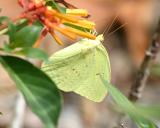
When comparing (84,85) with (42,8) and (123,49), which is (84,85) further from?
(123,49)

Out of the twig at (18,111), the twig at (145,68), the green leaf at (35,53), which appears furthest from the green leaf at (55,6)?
the twig at (18,111)

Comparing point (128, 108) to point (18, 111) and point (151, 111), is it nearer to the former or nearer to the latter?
point (151, 111)

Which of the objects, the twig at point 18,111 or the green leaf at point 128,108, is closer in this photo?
the green leaf at point 128,108

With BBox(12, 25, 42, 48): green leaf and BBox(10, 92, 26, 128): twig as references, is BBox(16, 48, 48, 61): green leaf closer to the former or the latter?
BBox(12, 25, 42, 48): green leaf

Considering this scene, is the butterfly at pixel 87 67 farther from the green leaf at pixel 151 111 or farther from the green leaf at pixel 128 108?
the green leaf at pixel 151 111

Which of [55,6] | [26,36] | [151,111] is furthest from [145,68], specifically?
[151,111]

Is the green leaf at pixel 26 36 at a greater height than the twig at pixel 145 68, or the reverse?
the green leaf at pixel 26 36
